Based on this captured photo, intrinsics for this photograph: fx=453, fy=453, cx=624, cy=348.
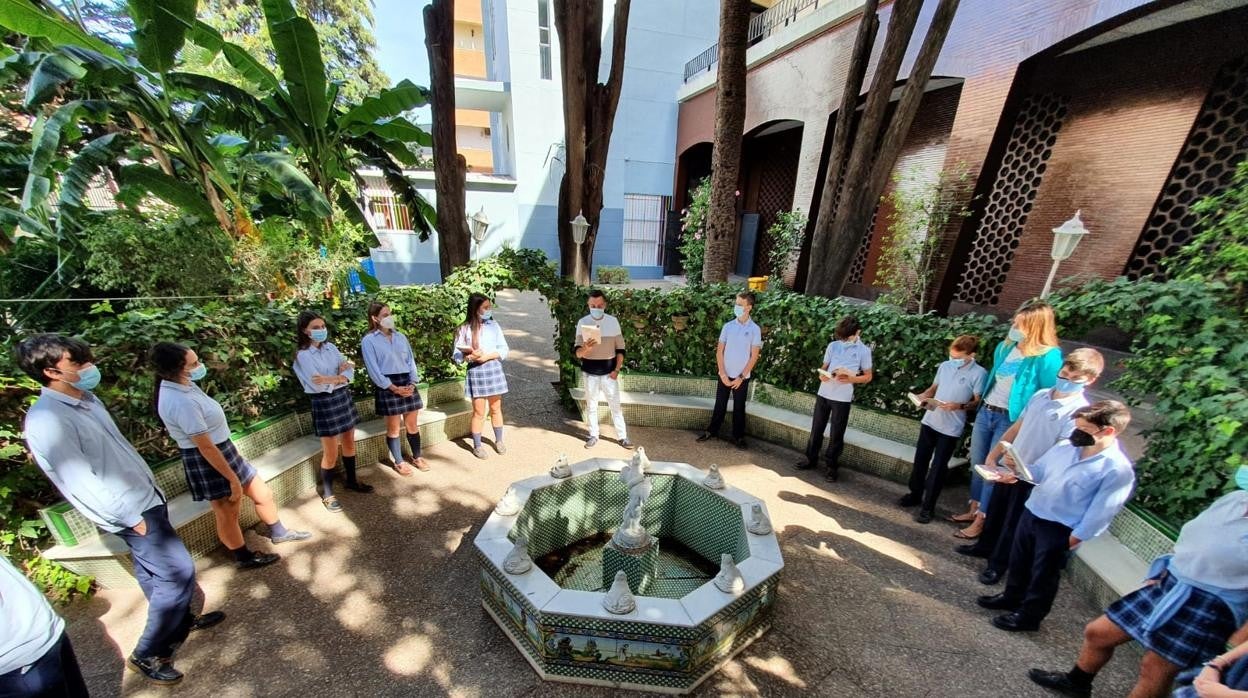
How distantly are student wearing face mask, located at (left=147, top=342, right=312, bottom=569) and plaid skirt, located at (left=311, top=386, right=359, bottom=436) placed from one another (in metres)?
0.71

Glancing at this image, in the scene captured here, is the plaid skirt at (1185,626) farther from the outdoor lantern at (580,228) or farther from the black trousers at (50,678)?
the outdoor lantern at (580,228)

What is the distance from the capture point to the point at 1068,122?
29.5 feet

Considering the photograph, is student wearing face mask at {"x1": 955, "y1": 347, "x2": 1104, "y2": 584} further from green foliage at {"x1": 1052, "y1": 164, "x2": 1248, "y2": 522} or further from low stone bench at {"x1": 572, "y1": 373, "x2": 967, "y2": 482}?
low stone bench at {"x1": 572, "y1": 373, "x2": 967, "y2": 482}

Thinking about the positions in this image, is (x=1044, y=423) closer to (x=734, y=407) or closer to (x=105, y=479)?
(x=734, y=407)

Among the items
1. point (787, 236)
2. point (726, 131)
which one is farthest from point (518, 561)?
point (787, 236)

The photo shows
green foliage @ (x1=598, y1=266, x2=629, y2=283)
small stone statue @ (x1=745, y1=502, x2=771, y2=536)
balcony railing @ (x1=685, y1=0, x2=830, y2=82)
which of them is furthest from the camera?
green foliage @ (x1=598, y1=266, x2=629, y2=283)

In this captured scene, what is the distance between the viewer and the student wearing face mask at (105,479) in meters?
2.29

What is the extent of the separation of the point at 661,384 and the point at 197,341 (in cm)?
491

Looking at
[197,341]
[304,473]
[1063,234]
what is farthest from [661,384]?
[1063,234]

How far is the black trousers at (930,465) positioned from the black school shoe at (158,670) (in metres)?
5.74

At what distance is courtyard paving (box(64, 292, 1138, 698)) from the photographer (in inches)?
108

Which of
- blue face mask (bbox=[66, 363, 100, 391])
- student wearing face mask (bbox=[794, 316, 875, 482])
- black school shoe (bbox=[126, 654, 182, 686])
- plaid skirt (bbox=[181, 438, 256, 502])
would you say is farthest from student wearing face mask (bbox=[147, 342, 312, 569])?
student wearing face mask (bbox=[794, 316, 875, 482])

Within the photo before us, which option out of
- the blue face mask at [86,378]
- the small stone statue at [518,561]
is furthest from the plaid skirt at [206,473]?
the small stone statue at [518,561]

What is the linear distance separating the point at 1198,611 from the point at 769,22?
55.0ft
